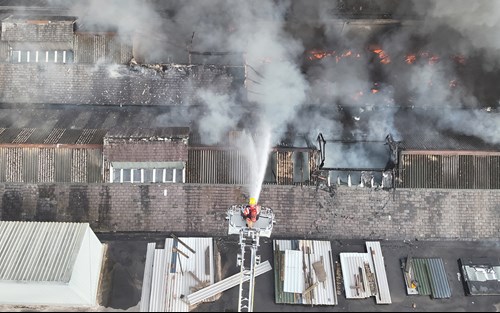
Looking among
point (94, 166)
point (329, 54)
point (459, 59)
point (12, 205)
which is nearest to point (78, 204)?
point (94, 166)

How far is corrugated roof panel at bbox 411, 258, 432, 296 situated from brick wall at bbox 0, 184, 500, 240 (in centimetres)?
124

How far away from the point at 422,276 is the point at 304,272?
5372 millimetres

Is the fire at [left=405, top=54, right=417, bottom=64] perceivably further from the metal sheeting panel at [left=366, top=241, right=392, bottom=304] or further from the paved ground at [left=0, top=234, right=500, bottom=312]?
the metal sheeting panel at [left=366, top=241, right=392, bottom=304]

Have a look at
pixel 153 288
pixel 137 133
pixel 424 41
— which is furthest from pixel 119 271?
pixel 424 41

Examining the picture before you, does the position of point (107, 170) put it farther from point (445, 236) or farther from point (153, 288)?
point (445, 236)

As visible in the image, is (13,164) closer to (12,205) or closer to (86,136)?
(12,205)

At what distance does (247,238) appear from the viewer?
18156 millimetres

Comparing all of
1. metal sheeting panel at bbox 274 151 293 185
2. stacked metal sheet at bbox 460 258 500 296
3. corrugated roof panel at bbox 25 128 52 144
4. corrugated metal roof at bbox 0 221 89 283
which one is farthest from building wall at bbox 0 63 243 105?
stacked metal sheet at bbox 460 258 500 296

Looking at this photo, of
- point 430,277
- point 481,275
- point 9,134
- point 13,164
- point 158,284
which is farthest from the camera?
point 9,134

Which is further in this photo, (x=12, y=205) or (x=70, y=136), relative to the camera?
(x=70, y=136)

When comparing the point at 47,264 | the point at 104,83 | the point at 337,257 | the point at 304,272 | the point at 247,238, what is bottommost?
the point at 47,264

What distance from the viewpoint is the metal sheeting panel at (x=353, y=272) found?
17.7 m

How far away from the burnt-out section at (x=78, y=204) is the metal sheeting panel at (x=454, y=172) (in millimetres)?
14739

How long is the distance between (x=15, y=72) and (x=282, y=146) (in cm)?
1526
